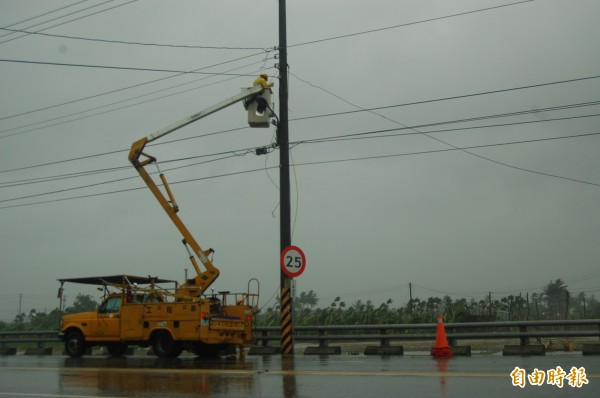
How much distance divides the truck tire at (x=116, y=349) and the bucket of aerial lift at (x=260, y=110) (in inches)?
307

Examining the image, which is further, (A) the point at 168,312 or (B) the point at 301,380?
(A) the point at 168,312

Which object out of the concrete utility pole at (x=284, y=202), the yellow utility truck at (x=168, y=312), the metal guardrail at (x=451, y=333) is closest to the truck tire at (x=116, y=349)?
the yellow utility truck at (x=168, y=312)

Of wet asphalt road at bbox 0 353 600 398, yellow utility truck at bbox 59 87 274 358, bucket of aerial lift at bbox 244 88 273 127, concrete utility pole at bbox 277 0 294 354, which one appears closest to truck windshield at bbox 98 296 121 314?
yellow utility truck at bbox 59 87 274 358

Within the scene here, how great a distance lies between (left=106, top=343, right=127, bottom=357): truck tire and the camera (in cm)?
1994

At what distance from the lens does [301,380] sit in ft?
37.3

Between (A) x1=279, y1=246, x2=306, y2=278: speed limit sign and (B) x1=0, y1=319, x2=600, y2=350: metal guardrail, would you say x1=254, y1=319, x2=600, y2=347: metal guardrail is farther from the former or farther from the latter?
(A) x1=279, y1=246, x2=306, y2=278: speed limit sign

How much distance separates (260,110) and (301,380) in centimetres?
1057

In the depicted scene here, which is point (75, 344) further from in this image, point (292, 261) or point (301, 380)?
point (301, 380)

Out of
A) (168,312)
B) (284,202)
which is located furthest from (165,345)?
(284,202)

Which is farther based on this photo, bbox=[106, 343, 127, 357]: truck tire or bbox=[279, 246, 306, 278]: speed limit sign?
bbox=[106, 343, 127, 357]: truck tire

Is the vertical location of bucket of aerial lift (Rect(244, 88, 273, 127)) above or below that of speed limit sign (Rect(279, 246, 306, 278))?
above

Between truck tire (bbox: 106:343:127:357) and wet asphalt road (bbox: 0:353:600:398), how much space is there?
423 cm

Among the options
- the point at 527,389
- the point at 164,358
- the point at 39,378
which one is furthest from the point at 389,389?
the point at 164,358

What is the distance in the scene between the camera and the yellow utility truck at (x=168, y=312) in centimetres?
1830
